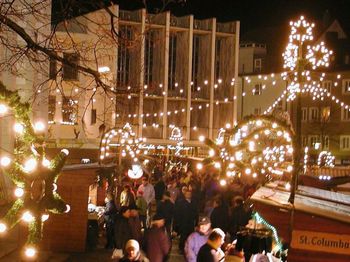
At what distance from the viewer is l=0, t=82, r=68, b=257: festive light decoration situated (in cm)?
754

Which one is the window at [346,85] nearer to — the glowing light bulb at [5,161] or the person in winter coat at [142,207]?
the person in winter coat at [142,207]

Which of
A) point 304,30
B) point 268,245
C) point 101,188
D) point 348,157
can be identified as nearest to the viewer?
point 268,245

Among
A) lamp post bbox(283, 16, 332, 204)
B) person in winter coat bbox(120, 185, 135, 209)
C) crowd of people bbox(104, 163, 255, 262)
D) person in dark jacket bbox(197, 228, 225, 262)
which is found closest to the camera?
person in dark jacket bbox(197, 228, 225, 262)

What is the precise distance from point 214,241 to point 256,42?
49298 millimetres

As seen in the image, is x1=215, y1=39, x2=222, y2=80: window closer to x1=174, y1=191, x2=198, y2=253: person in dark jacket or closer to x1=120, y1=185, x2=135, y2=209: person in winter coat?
x1=120, y1=185, x2=135, y2=209: person in winter coat

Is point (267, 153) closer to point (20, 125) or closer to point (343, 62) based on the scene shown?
point (20, 125)

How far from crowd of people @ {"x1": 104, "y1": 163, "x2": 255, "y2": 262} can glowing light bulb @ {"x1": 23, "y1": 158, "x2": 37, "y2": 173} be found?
2111 millimetres

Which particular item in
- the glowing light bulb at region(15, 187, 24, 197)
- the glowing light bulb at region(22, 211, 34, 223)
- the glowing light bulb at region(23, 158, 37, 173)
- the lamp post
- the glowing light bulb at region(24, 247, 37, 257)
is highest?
the lamp post

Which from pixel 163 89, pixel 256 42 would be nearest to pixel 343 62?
pixel 256 42

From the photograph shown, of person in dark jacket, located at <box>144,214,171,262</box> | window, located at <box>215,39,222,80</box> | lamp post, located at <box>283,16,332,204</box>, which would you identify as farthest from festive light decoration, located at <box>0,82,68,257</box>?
window, located at <box>215,39,222,80</box>

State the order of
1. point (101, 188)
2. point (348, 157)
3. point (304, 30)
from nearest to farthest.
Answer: point (304, 30), point (101, 188), point (348, 157)

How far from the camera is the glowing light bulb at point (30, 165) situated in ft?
25.3

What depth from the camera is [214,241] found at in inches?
374

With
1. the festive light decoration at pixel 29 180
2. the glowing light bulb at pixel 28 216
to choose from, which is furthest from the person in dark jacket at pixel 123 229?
the glowing light bulb at pixel 28 216
